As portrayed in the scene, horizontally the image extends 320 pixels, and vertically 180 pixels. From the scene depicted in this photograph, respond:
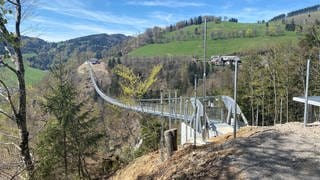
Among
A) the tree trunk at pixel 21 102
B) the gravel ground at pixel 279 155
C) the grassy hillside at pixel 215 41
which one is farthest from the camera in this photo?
the grassy hillside at pixel 215 41

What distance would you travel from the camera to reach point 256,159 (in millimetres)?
7363

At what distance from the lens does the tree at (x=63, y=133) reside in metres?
17.4

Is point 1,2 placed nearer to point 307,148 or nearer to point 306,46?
point 307,148

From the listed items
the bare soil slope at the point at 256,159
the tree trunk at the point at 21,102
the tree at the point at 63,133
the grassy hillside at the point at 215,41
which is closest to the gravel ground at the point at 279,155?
the bare soil slope at the point at 256,159

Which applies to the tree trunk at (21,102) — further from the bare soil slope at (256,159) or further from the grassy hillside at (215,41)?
the grassy hillside at (215,41)

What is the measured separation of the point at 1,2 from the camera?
496 centimetres

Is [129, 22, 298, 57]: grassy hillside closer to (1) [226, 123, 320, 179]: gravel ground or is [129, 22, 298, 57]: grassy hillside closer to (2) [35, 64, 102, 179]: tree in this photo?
(2) [35, 64, 102, 179]: tree

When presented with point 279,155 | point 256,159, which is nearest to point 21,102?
point 256,159

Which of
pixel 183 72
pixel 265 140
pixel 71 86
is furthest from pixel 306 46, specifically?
pixel 183 72

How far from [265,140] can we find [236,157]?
1.32 meters

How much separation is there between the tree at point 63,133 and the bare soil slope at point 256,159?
885cm

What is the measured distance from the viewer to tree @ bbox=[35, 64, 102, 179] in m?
17.4

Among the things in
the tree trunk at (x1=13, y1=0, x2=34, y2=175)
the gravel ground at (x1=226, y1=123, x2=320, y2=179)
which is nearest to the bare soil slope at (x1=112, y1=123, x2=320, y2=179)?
the gravel ground at (x1=226, y1=123, x2=320, y2=179)

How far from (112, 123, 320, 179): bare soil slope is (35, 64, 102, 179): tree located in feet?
29.0
